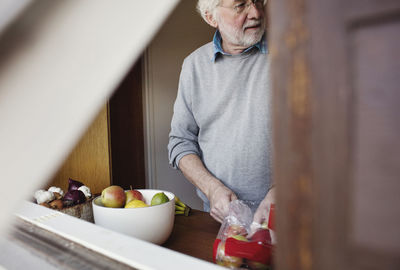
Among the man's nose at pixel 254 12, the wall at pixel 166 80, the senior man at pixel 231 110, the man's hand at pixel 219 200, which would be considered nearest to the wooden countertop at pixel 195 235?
the man's hand at pixel 219 200

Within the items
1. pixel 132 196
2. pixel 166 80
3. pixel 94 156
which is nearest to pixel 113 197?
pixel 132 196

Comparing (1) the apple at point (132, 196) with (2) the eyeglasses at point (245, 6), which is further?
(2) the eyeglasses at point (245, 6)

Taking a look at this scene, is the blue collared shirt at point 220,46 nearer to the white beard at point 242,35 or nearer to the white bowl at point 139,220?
the white beard at point 242,35

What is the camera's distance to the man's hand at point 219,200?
0.98 metres

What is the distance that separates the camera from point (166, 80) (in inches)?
142

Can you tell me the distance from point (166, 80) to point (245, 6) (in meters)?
2.37

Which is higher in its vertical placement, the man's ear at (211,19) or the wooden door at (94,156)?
the man's ear at (211,19)

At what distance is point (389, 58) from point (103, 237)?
1.74ft

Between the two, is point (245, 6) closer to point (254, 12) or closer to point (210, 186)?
point (254, 12)

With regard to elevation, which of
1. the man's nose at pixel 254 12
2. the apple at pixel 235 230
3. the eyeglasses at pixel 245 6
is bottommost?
the apple at pixel 235 230

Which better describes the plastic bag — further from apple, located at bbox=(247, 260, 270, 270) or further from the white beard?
the white beard

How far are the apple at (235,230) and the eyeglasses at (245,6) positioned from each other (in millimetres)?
1023

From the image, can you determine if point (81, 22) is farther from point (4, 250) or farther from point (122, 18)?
point (4, 250)

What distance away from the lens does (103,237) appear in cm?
54
